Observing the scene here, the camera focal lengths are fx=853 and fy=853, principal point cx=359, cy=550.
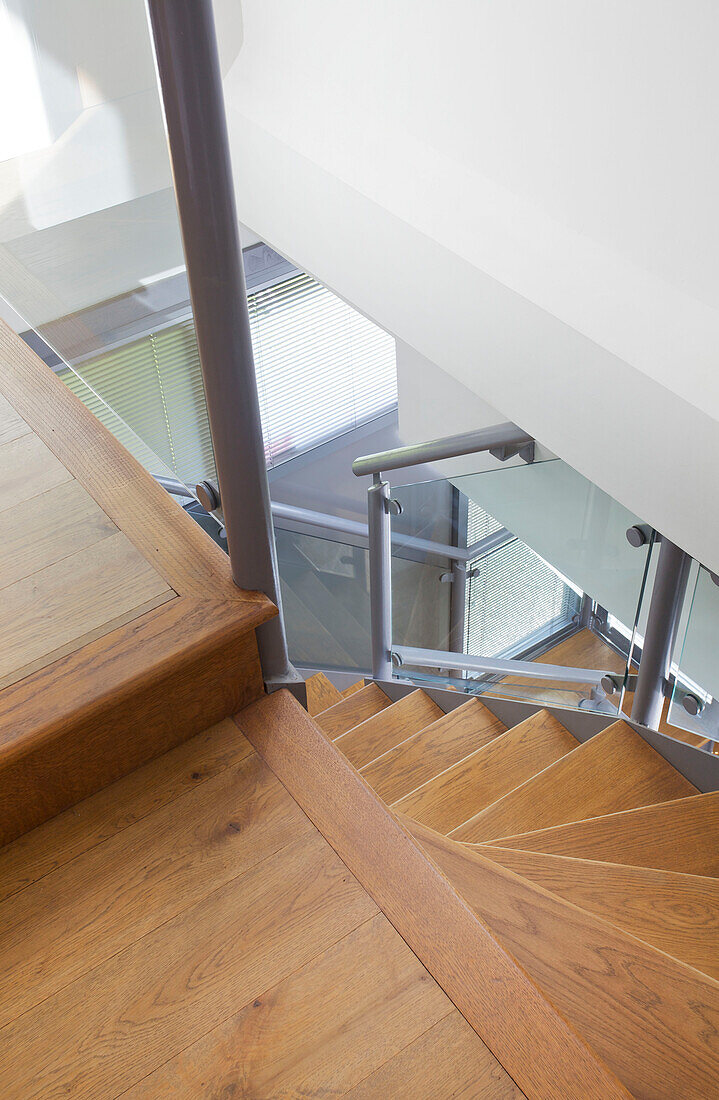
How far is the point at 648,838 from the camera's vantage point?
1714 mm

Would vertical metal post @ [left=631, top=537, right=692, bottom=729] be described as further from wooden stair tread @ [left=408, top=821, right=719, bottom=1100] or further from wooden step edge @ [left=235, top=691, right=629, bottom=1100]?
wooden step edge @ [left=235, top=691, right=629, bottom=1100]

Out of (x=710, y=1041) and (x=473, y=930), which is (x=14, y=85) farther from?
(x=710, y=1041)

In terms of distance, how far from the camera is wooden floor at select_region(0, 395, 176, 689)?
3.73ft

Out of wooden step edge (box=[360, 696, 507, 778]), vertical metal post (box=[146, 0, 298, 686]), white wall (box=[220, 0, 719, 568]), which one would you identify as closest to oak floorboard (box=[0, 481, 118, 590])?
vertical metal post (box=[146, 0, 298, 686])

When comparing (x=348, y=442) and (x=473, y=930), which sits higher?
(x=473, y=930)

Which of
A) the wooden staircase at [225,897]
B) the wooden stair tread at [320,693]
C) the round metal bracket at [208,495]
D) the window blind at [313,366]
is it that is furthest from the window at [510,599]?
the window blind at [313,366]

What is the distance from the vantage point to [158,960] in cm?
92

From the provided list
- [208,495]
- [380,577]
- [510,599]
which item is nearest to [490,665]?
[510,599]

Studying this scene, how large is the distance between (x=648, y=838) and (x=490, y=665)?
3.79ft

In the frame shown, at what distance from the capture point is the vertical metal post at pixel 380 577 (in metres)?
2.87

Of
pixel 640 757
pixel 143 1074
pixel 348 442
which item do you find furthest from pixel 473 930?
pixel 348 442

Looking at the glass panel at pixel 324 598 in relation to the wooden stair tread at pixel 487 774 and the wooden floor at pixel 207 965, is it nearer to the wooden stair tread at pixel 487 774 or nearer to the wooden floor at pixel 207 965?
the wooden stair tread at pixel 487 774

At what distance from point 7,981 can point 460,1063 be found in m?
0.48

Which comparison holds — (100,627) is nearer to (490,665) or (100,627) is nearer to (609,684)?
(609,684)
